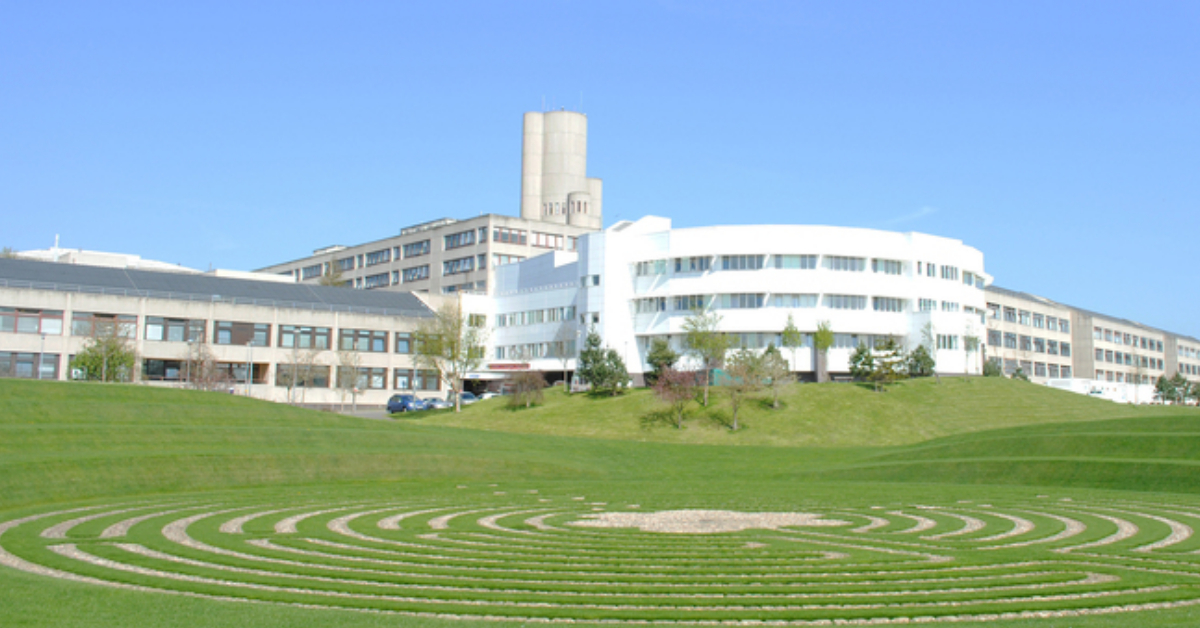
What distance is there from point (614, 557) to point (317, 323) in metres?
92.9

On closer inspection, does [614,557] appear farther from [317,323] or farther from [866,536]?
[317,323]

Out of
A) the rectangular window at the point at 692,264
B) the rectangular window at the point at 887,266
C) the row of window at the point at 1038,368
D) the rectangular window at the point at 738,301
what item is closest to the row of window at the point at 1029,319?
the row of window at the point at 1038,368

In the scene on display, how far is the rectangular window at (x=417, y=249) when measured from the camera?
146875mm

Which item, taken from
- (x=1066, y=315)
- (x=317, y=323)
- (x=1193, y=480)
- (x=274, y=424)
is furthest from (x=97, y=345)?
(x=1066, y=315)

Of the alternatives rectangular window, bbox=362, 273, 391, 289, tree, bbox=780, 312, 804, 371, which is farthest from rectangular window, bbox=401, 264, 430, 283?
tree, bbox=780, 312, 804, 371

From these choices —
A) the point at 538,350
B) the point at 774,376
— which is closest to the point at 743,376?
the point at 774,376

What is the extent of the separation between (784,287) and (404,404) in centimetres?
3929

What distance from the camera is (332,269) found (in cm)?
15888

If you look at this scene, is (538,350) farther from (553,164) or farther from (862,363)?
(553,164)

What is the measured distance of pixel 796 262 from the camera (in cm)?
9212

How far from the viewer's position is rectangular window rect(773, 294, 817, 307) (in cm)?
9125

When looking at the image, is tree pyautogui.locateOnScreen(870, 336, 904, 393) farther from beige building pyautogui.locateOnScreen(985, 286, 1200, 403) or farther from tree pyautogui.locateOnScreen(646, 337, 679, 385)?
beige building pyautogui.locateOnScreen(985, 286, 1200, 403)

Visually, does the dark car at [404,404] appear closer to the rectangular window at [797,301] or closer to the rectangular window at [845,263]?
the rectangular window at [797,301]

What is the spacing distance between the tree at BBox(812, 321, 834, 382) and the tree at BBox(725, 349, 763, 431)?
1195 cm
